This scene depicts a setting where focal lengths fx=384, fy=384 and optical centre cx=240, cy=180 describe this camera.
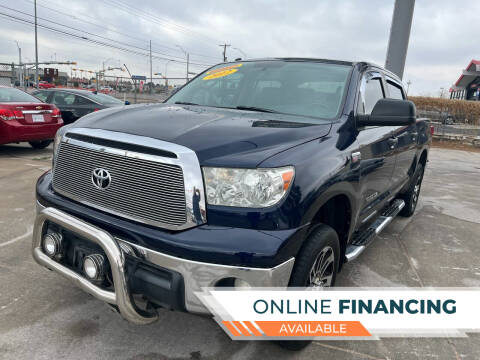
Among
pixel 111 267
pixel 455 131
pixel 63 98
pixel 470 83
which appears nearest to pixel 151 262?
pixel 111 267

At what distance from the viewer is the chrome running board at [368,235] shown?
2.90m

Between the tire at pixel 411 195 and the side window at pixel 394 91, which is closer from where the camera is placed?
the side window at pixel 394 91

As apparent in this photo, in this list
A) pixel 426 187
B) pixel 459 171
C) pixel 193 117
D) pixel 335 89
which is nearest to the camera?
pixel 193 117

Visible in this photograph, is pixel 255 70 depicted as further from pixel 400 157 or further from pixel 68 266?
pixel 68 266

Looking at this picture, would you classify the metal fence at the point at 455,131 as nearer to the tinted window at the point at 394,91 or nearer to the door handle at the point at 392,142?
the tinted window at the point at 394,91

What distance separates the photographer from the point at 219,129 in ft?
7.20

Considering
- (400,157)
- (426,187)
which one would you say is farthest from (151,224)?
(426,187)

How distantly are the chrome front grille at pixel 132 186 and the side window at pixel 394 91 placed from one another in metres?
2.95

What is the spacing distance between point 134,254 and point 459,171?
34.1 ft

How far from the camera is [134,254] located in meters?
1.95

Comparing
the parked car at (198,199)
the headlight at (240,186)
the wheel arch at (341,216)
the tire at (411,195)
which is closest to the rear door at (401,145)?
the tire at (411,195)

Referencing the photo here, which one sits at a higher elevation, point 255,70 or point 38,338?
point 255,70

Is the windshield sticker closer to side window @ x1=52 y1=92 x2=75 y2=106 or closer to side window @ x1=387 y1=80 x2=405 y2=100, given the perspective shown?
side window @ x1=387 y1=80 x2=405 y2=100

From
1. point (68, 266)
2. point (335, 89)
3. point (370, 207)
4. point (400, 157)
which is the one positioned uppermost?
point (335, 89)
